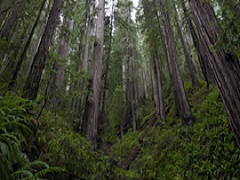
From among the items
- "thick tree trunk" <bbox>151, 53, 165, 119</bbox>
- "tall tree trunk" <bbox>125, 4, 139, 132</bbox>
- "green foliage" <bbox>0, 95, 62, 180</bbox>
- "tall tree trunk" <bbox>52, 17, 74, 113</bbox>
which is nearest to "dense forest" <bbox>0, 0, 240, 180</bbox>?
"green foliage" <bbox>0, 95, 62, 180</bbox>

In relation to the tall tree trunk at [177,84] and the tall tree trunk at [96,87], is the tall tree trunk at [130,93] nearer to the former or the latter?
the tall tree trunk at [177,84]

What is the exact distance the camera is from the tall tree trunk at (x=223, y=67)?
3.17 meters

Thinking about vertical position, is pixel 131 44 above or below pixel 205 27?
above

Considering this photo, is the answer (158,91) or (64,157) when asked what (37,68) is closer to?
(64,157)

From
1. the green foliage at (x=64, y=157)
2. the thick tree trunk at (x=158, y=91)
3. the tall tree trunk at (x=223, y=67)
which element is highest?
the thick tree trunk at (x=158, y=91)

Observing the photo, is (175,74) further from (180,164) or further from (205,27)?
(205,27)

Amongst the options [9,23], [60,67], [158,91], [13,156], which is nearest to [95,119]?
[60,67]

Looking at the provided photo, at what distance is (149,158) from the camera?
712cm

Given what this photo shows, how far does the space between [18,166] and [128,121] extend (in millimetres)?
14159

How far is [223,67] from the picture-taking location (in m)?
3.38

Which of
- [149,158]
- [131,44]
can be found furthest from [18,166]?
[131,44]

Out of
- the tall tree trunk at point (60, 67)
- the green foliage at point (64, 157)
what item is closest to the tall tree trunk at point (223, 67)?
the green foliage at point (64, 157)

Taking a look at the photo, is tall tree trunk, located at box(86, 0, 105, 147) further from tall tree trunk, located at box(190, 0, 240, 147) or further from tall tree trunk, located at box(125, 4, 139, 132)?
tall tree trunk, located at box(125, 4, 139, 132)

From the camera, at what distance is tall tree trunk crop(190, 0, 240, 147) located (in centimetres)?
317
